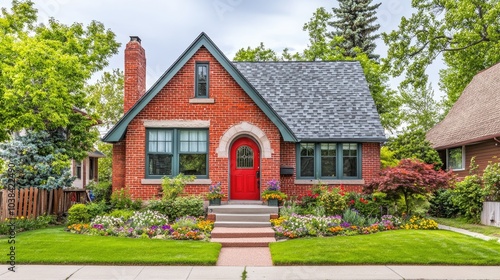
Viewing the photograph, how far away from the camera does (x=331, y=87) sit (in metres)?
19.4

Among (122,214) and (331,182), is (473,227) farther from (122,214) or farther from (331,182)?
(122,214)

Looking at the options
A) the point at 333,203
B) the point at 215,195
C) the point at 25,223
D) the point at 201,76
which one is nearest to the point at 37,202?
the point at 25,223

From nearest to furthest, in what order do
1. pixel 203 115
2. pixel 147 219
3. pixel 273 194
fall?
pixel 147 219, pixel 273 194, pixel 203 115

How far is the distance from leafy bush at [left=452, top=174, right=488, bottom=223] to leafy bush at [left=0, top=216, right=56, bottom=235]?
15.2m

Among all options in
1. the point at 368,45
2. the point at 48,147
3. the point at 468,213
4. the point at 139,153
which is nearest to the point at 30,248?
the point at 139,153

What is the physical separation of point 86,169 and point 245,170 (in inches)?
838

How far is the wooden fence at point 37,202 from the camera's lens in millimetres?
14250

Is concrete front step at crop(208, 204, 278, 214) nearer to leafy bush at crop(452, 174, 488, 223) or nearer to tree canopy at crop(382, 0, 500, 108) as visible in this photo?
leafy bush at crop(452, 174, 488, 223)

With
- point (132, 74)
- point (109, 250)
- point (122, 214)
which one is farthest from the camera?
point (132, 74)

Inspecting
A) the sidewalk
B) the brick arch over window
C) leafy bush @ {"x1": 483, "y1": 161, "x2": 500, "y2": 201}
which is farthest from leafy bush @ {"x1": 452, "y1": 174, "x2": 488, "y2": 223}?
the sidewalk

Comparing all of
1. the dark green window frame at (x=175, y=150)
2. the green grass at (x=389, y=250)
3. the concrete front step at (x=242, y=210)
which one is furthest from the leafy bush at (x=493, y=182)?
the dark green window frame at (x=175, y=150)

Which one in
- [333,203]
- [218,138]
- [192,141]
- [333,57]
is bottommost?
[333,203]

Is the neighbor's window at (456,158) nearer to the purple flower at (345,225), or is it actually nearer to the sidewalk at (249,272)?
the purple flower at (345,225)

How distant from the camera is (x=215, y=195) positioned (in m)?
15.5
